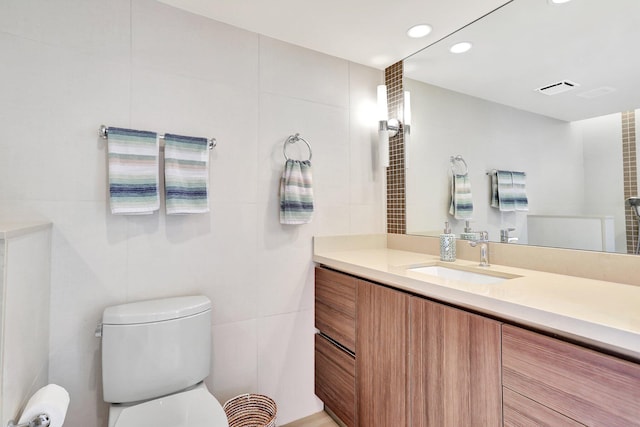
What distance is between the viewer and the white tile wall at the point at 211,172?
1.27 metres

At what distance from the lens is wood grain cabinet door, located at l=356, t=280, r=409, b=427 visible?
1.27 metres

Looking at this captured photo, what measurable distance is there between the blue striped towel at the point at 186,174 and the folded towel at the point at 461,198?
1.35 m

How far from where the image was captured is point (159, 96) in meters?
1.48

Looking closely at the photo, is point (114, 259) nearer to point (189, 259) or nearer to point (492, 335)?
point (189, 259)

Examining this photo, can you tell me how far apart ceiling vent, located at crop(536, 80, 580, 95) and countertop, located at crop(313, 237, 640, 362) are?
0.78 meters

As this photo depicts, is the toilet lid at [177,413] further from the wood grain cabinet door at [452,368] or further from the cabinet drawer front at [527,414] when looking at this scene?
the cabinet drawer front at [527,414]

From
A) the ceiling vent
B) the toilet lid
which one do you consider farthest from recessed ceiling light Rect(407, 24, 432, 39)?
the toilet lid

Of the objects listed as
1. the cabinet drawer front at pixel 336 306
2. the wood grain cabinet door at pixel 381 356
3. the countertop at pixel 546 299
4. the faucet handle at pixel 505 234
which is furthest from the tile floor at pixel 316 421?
the faucet handle at pixel 505 234

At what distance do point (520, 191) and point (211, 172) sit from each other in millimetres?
1506

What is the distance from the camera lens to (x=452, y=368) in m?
1.06

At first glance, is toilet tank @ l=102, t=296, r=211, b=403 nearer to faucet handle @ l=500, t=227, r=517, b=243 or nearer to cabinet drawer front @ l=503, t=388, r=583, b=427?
cabinet drawer front @ l=503, t=388, r=583, b=427

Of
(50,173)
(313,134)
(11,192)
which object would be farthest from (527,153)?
(11,192)

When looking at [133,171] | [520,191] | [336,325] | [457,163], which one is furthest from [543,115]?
[133,171]

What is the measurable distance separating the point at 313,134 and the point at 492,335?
1.40m
